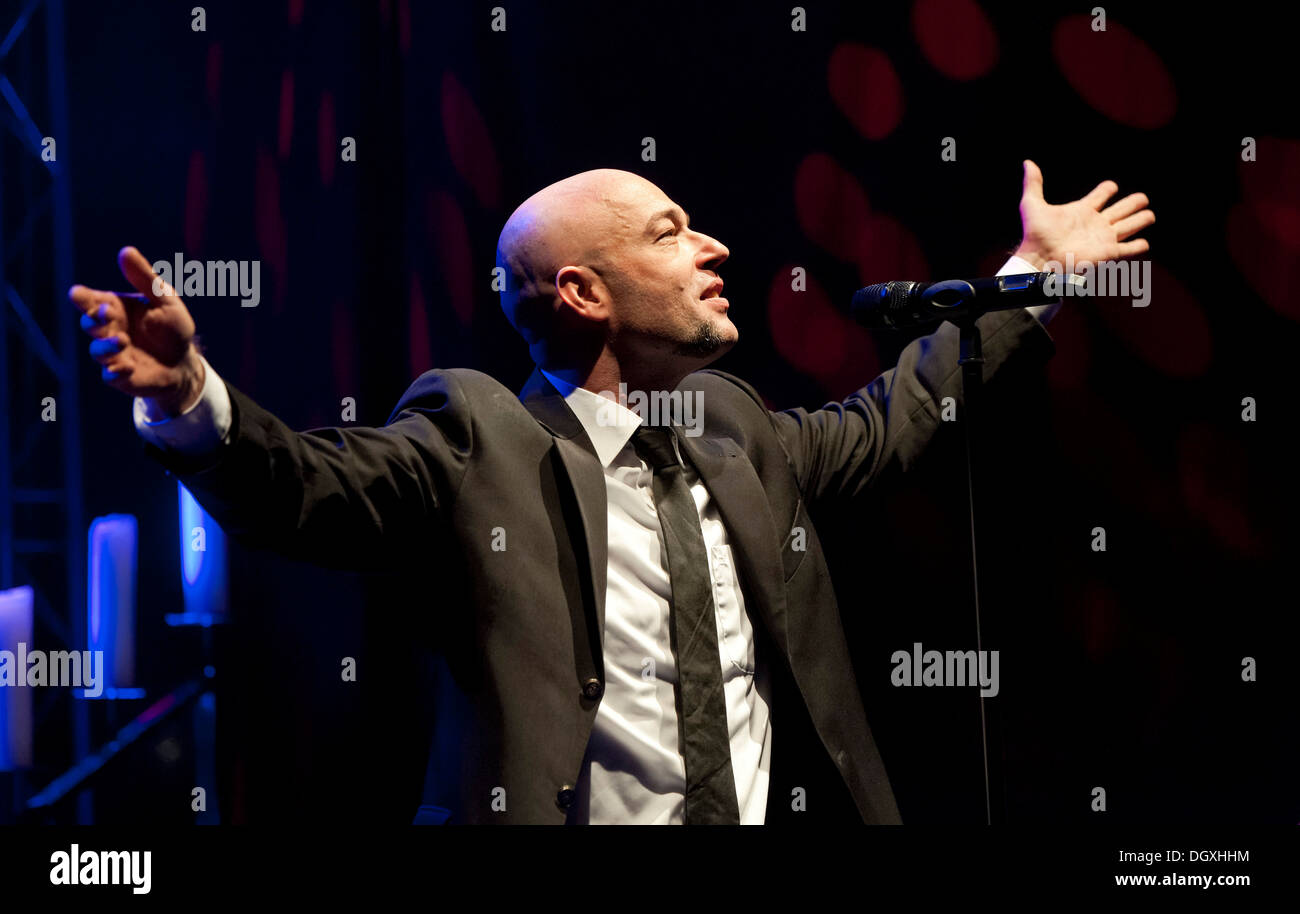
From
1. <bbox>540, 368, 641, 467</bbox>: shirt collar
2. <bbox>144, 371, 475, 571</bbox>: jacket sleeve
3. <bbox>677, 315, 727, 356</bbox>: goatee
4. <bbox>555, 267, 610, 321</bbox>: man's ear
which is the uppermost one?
<bbox>555, 267, 610, 321</bbox>: man's ear

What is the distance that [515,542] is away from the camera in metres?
2.10

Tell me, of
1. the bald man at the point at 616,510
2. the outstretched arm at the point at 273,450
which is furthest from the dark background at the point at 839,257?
the outstretched arm at the point at 273,450

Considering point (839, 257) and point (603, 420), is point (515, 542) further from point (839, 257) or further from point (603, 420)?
point (839, 257)

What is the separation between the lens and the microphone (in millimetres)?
2002

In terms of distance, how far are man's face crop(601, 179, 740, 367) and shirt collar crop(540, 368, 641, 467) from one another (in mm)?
128

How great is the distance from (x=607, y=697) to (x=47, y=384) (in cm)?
188

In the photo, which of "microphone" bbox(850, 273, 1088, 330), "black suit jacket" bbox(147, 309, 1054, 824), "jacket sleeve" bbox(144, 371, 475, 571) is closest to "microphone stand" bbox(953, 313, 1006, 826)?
"microphone" bbox(850, 273, 1088, 330)

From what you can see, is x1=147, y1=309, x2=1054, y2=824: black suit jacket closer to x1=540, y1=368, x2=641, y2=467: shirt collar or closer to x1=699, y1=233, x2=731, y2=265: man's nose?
x1=540, y1=368, x2=641, y2=467: shirt collar

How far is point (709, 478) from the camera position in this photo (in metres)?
2.30

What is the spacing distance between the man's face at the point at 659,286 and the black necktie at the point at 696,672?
0.31 meters

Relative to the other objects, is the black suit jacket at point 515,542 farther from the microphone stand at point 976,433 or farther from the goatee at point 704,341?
the microphone stand at point 976,433

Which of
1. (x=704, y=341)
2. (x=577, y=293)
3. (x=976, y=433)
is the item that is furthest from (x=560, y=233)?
(x=976, y=433)

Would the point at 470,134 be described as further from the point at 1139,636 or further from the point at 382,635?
the point at 1139,636
